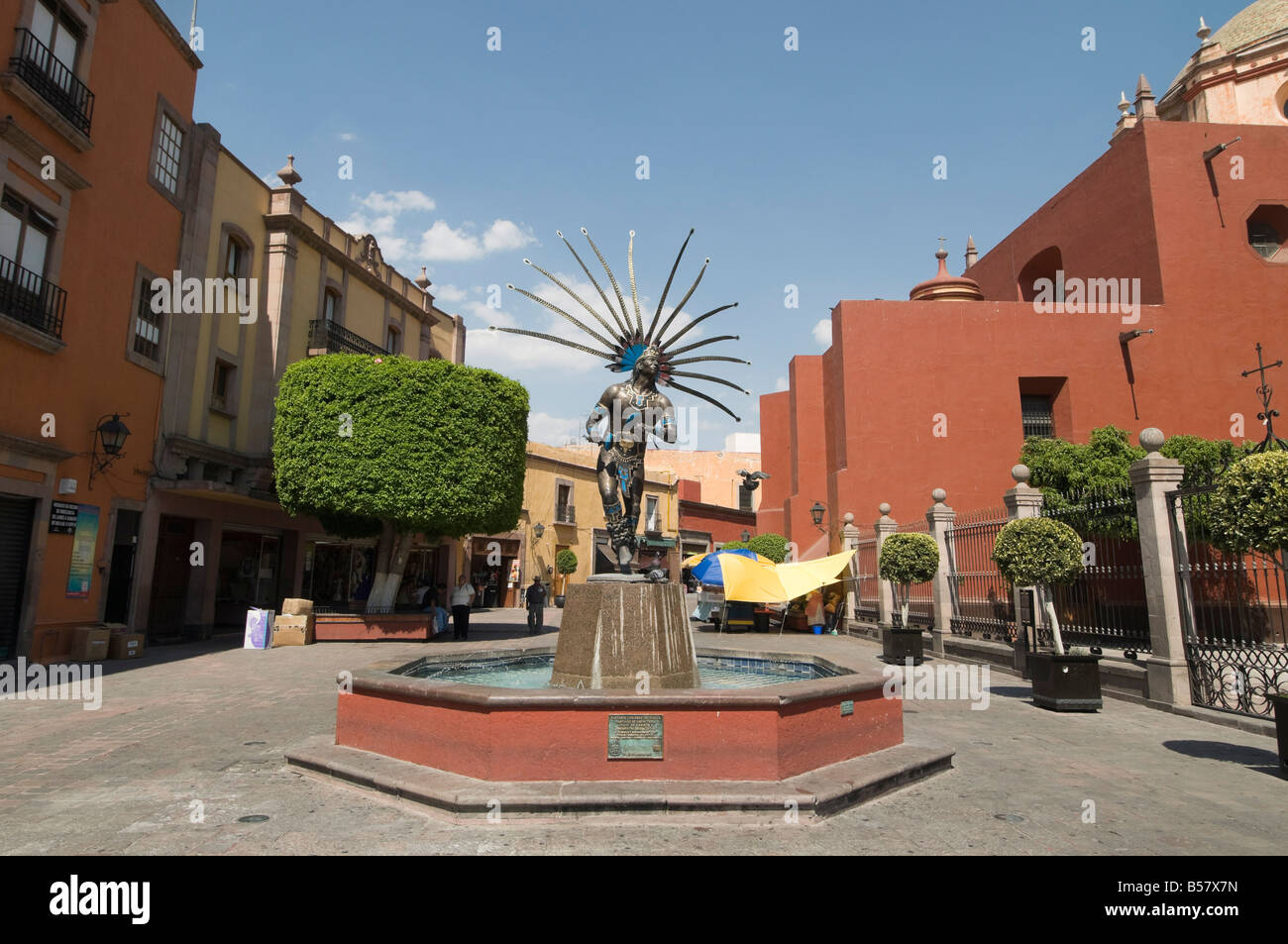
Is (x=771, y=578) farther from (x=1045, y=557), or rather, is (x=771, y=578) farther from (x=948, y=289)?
(x=948, y=289)

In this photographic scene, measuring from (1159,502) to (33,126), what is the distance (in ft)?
62.0

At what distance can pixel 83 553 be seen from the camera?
13.6 metres

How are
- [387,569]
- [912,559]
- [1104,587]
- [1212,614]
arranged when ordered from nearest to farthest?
[1212,614] → [1104,587] → [912,559] → [387,569]

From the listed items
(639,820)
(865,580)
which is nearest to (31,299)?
(639,820)

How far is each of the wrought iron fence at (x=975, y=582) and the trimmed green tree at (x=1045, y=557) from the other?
3.84 m

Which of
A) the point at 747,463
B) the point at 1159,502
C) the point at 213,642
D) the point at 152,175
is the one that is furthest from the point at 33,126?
the point at 747,463

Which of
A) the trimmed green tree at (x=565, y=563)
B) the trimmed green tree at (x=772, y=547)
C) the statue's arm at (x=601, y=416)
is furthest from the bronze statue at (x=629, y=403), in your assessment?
the trimmed green tree at (x=565, y=563)

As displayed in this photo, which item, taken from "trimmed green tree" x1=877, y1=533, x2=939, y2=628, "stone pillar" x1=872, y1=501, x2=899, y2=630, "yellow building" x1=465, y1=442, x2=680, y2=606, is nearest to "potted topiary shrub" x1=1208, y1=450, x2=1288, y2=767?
"trimmed green tree" x1=877, y1=533, x2=939, y2=628

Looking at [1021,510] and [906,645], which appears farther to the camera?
[906,645]

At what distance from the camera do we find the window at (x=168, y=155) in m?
16.2

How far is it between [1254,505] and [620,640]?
5.79m

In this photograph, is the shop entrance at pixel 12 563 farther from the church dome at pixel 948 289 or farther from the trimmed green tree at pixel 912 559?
the church dome at pixel 948 289

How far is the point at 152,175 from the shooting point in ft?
52.0

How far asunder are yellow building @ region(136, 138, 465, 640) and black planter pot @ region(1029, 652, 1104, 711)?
17353mm
